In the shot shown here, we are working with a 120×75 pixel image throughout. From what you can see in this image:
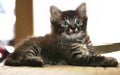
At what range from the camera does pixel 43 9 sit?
2248 millimetres

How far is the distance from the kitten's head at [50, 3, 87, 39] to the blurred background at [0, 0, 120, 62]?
11.7 inches

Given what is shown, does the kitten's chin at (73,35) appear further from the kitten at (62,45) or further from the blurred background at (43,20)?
the blurred background at (43,20)

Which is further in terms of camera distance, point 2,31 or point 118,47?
point 2,31

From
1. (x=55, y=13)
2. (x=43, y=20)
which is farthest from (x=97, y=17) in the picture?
(x=55, y=13)

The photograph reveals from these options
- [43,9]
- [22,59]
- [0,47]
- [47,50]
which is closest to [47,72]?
[22,59]

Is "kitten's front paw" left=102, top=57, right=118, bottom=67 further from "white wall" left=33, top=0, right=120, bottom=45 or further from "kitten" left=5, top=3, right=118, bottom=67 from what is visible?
"white wall" left=33, top=0, right=120, bottom=45

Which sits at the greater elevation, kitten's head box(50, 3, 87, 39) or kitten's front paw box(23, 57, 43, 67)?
kitten's head box(50, 3, 87, 39)

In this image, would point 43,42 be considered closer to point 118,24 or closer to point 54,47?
point 54,47

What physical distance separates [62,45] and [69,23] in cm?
11

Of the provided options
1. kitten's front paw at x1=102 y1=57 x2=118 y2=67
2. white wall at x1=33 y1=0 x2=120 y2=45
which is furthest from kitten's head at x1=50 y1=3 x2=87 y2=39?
white wall at x1=33 y1=0 x2=120 y2=45

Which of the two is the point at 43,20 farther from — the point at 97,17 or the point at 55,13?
the point at 55,13

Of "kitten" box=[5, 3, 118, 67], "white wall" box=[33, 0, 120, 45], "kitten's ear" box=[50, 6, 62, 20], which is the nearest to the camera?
"kitten" box=[5, 3, 118, 67]

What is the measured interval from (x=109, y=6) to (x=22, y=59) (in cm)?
94

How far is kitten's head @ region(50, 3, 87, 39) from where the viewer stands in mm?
1406
